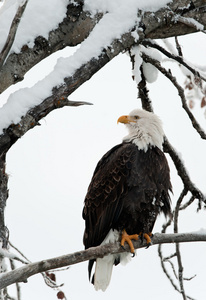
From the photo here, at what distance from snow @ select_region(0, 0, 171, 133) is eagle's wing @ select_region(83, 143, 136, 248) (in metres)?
1.51

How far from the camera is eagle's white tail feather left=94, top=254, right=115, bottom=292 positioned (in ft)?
15.6

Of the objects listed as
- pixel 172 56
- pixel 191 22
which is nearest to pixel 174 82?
pixel 172 56

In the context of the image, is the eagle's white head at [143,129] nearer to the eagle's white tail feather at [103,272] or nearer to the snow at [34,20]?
the eagle's white tail feather at [103,272]

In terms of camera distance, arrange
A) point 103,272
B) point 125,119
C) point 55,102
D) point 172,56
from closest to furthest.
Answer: point 55,102
point 172,56
point 103,272
point 125,119

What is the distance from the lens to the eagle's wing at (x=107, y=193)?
13.9 feet

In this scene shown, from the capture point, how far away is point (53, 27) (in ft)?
9.77

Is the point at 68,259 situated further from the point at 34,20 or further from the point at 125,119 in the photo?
the point at 125,119

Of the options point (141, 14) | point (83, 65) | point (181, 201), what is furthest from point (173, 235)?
point (141, 14)

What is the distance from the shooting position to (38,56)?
2.93 metres

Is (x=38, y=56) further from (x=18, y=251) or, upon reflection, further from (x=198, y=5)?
(x=18, y=251)

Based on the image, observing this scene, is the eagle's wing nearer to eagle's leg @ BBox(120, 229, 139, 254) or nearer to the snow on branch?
eagle's leg @ BBox(120, 229, 139, 254)

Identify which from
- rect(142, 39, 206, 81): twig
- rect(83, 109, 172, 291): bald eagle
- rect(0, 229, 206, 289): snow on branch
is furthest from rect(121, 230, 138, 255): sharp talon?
rect(142, 39, 206, 81): twig

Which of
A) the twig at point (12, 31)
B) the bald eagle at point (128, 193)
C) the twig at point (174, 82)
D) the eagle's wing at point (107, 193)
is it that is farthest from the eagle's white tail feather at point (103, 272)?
the twig at point (12, 31)

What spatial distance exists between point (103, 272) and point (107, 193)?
988mm
